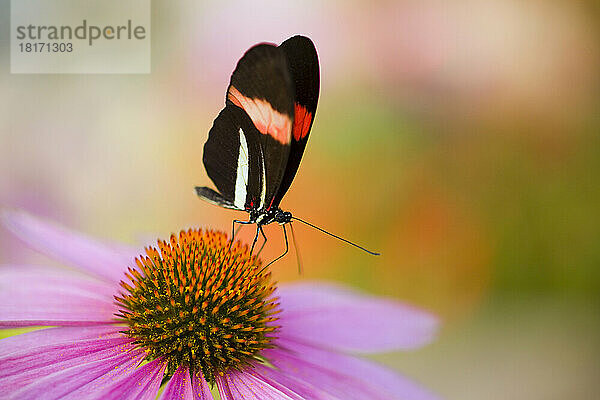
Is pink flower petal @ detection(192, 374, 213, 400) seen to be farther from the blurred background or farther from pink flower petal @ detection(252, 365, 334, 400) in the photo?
the blurred background

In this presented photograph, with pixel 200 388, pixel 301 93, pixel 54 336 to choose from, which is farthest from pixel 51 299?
pixel 301 93

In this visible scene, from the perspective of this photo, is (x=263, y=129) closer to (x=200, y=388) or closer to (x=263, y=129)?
(x=263, y=129)

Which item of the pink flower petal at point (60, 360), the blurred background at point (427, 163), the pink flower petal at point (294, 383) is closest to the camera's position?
the pink flower petal at point (60, 360)

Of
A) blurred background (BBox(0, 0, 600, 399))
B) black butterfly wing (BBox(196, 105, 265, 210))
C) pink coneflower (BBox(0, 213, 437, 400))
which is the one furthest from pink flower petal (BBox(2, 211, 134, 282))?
blurred background (BBox(0, 0, 600, 399))

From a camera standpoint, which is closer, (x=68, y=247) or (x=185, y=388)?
(x=185, y=388)

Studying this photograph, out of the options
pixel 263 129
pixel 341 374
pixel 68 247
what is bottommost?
pixel 341 374

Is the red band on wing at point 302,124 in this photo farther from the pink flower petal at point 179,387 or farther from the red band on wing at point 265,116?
the pink flower petal at point 179,387

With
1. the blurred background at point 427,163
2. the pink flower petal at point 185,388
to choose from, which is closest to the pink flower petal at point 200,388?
the pink flower petal at point 185,388
